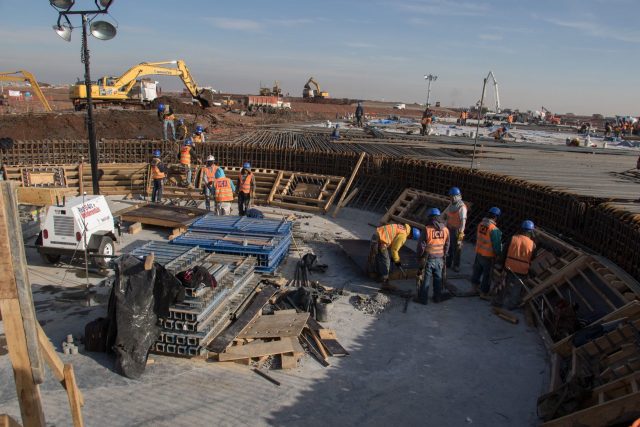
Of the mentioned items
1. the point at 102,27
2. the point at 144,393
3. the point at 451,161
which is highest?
the point at 102,27

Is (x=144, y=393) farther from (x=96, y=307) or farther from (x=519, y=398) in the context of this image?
(x=519, y=398)

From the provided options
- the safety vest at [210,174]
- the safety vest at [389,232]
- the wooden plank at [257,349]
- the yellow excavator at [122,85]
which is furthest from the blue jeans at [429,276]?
the yellow excavator at [122,85]

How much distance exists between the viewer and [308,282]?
1012cm

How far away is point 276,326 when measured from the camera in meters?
7.79

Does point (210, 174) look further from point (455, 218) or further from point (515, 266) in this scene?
point (515, 266)

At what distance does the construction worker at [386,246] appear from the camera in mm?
9594

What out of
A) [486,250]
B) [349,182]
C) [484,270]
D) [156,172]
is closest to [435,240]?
[486,250]

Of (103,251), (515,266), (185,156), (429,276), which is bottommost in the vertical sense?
(103,251)

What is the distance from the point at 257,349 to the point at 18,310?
458 centimetres

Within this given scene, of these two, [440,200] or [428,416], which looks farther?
[440,200]

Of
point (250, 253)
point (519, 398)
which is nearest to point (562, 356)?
point (519, 398)

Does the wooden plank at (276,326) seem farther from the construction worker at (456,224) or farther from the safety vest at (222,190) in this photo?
the safety vest at (222,190)

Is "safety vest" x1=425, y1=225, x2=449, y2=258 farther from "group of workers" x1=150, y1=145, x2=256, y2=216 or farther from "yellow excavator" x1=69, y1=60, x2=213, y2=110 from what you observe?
"yellow excavator" x1=69, y1=60, x2=213, y2=110

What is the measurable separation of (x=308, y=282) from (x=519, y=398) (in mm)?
4753
